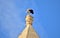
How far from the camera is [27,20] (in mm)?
13242

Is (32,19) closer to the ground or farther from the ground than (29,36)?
farther from the ground

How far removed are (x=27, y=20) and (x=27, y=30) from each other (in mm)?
1075

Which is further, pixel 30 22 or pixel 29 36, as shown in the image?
pixel 30 22

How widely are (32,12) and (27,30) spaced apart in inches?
69.5

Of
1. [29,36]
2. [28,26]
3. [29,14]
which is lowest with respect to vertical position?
[29,36]

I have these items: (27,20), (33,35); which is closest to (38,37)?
(33,35)

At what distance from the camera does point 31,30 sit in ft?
40.8

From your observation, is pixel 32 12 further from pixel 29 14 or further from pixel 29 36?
pixel 29 36

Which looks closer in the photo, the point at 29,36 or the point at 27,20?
the point at 29,36

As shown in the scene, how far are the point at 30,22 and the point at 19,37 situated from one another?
48.5 inches

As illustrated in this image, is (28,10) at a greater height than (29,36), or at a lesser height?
greater

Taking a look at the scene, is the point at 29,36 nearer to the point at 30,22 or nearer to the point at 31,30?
the point at 31,30

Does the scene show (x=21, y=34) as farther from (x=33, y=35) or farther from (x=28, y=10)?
(x=28, y=10)

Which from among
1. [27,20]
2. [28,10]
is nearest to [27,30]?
[27,20]
